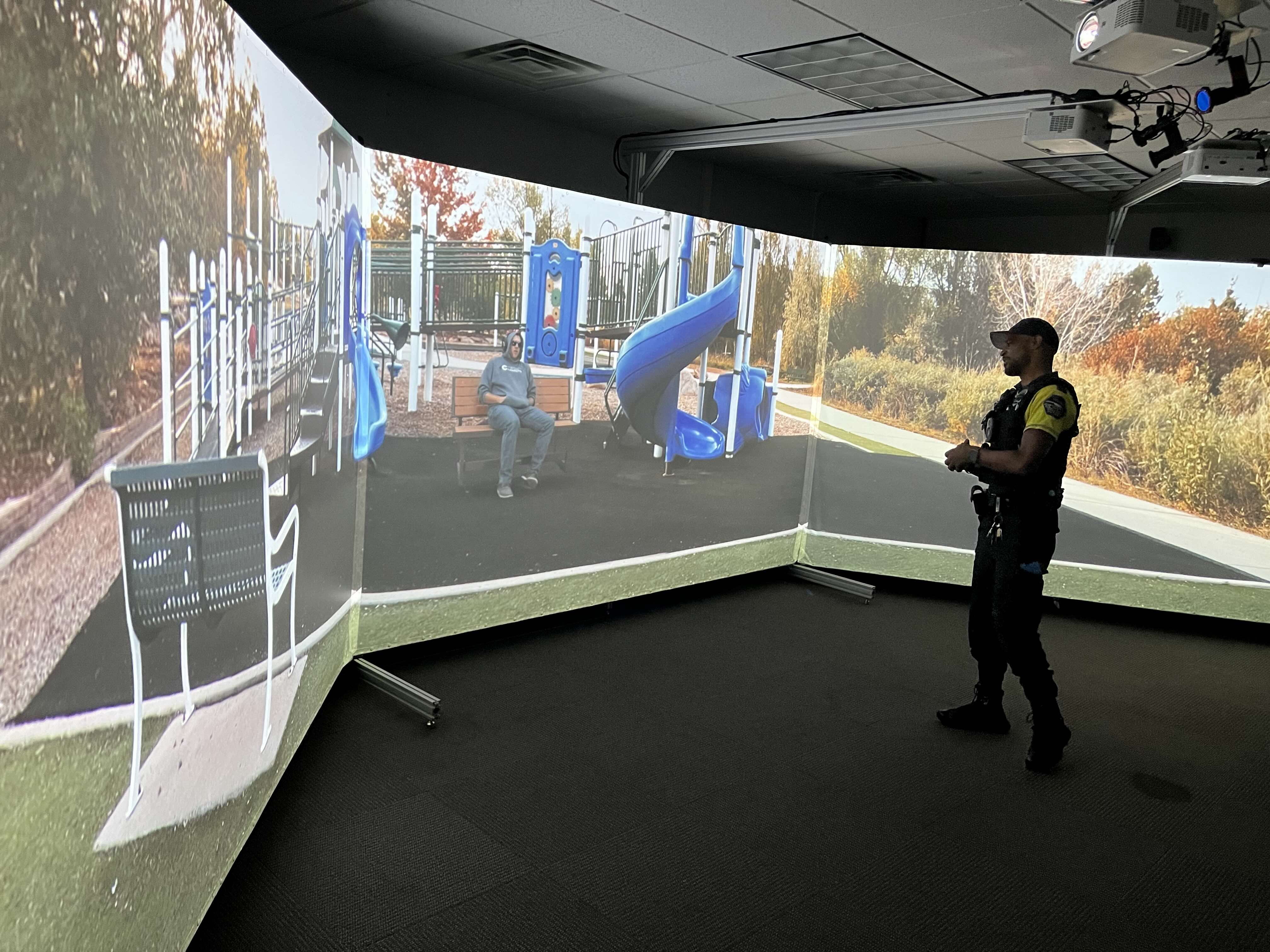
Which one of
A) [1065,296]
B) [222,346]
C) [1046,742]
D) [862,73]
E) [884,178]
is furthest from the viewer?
[884,178]

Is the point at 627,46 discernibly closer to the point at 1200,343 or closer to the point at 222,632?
the point at 222,632

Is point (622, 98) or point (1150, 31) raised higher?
point (622, 98)

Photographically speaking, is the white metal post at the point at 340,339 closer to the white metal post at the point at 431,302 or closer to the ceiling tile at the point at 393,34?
the white metal post at the point at 431,302

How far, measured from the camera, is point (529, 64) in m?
4.09

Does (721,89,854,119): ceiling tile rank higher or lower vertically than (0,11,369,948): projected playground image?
higher

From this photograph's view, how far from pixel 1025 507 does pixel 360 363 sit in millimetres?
2519

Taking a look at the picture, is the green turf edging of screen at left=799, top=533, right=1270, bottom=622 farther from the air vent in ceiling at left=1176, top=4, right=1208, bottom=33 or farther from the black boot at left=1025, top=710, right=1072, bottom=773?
the air vent in ceiling at left=1176, top=4, right=1208, bottom=33

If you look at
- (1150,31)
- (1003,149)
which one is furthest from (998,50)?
(1003,149)

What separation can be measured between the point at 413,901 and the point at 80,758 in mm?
1178

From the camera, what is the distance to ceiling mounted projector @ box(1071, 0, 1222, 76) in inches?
100.0

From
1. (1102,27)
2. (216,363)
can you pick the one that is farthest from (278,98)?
(1102,27)

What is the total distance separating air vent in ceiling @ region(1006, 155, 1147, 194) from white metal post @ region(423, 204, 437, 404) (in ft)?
12.5

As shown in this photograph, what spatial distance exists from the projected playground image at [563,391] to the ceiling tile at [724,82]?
1.99 feet

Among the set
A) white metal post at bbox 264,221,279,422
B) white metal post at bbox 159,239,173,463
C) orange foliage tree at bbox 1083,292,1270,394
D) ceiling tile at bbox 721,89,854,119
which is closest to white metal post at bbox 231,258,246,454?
white metal post at bbox 264,221,279,422
